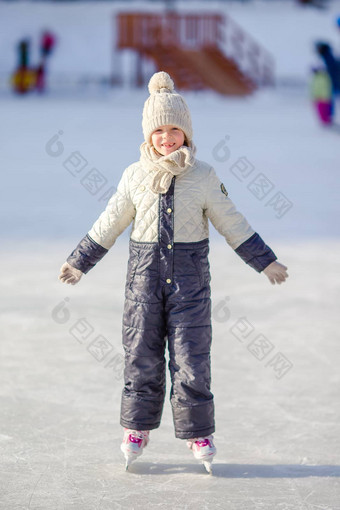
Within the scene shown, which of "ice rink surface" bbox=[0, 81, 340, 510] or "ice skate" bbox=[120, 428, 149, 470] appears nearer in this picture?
"ice rink surface" bbox=[0, 81, 340, 510]

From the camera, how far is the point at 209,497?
2.57 meters

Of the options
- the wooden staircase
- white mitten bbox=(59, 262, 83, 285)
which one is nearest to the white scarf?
white mitten bbox=(59, 262, 83, 285)

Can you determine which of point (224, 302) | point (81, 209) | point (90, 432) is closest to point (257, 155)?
point (81, 209)

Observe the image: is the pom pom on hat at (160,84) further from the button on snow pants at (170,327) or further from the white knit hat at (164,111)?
the button on snow pants at (170,327)

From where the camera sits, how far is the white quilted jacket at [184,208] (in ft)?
8.95

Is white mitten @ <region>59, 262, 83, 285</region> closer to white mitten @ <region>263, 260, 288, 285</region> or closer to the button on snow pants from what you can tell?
the button on snow pants

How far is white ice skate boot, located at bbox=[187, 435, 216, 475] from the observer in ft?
8.99

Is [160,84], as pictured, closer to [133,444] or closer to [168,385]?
[133,444]

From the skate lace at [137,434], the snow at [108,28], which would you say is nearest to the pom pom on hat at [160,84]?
the skate lace at [137,434]

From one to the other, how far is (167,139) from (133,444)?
0.95m

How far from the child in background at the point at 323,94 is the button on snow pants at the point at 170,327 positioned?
11895 millimetres

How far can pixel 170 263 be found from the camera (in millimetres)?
2705

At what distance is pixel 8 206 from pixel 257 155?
4448 millimetres

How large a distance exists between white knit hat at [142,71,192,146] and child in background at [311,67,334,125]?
11.7m
